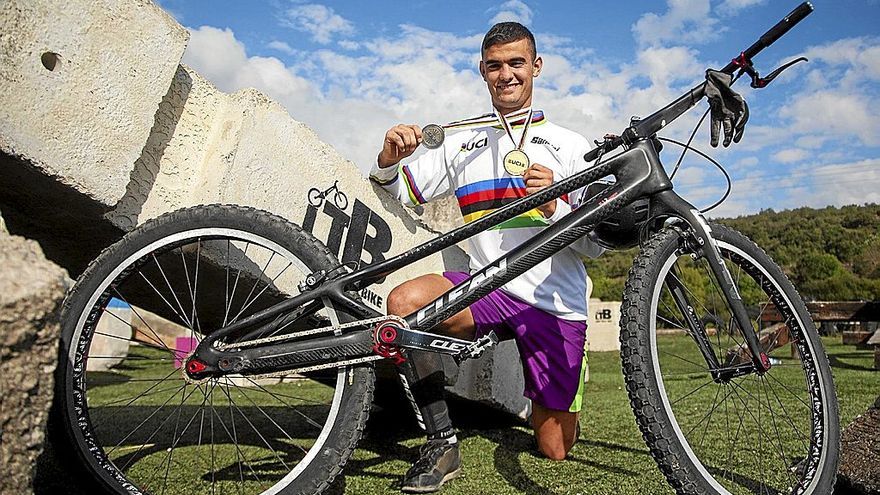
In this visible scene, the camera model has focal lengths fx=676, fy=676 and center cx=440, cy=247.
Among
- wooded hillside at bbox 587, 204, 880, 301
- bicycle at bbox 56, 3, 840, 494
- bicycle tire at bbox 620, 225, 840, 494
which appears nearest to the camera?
bicycle tire at bbox 620, 225, 840, 494

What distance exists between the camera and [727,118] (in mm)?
2252

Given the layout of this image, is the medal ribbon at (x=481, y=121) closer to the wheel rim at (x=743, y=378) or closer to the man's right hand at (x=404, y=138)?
the man's right hand at (x=404, y=138)

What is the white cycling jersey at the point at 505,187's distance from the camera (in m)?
2.99

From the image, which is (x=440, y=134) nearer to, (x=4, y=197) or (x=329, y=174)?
(x=329, y=174)

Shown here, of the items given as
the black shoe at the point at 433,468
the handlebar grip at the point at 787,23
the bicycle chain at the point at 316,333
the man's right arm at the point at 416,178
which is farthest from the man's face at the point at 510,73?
the black shoe at the point at 433,468

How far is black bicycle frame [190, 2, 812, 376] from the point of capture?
2.13 m

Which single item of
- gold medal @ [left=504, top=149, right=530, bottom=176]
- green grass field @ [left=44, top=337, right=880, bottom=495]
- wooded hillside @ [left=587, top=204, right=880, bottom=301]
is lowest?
green grass field @ [left=44, top=337, right=880, bottom=495]

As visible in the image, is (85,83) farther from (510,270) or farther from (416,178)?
(510,270)

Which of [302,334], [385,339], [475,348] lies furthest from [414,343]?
[302,334]

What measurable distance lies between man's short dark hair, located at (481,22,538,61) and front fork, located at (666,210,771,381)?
133cm

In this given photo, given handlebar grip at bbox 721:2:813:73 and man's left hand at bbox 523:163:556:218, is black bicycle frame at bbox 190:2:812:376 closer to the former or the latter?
handlebar grip at bbox 721:2:813:73

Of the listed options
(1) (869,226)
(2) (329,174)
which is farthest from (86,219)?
(1) (869,226)

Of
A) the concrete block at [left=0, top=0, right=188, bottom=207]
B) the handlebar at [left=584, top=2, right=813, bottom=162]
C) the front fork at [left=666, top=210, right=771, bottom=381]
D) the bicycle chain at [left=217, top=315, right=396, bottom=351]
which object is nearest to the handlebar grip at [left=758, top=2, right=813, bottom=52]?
the handlebar at [left=584, top=2, right=813, bottom=162]

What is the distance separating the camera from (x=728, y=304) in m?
2.19
